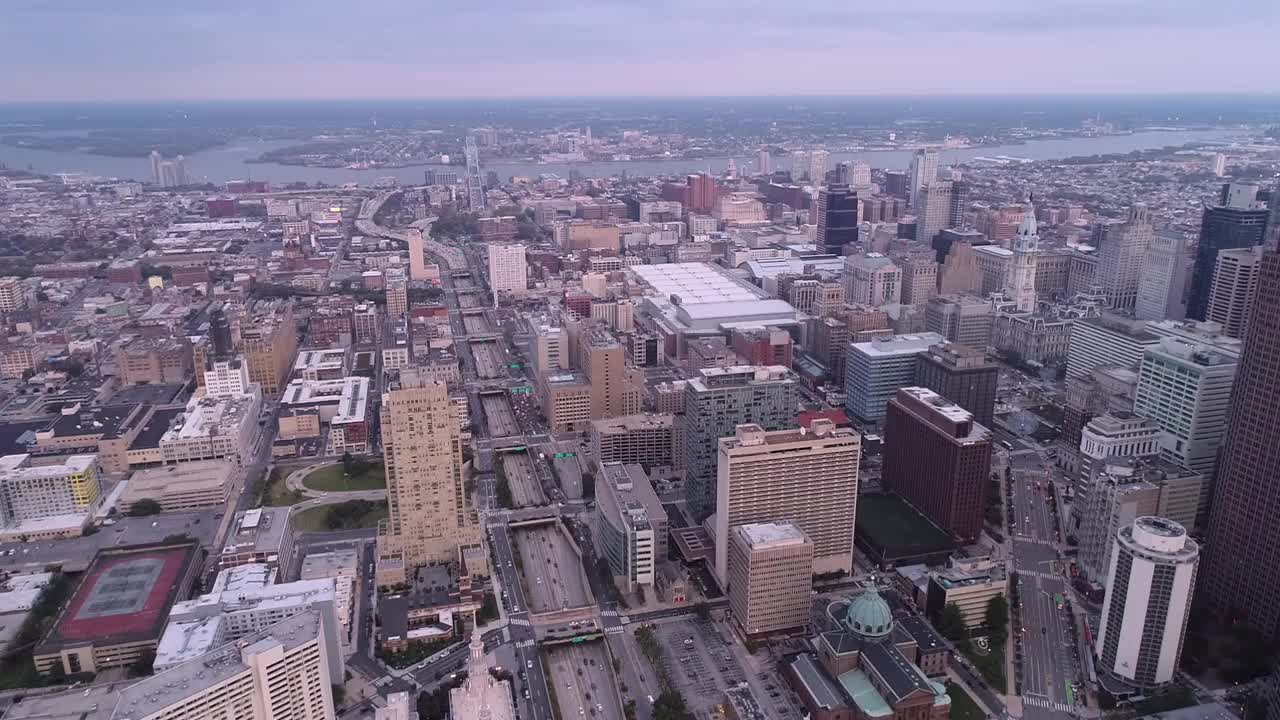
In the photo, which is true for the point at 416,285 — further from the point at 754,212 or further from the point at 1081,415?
the point at 1081,415

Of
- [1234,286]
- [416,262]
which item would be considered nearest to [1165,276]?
[1234,286]

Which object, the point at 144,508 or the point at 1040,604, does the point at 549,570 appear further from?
the point at 144,508

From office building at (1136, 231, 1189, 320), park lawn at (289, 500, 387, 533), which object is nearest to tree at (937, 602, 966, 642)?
park lawn at (289, 500, 387, 533)

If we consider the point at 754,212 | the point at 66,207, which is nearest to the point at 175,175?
the point at 66,207

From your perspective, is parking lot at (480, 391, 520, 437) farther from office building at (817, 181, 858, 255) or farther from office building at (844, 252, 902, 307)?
office building at (817, 181, 858, 255)

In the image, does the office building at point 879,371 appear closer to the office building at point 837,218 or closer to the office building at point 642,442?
the office building at point 642,442

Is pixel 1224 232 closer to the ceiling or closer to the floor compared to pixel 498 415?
closer to the ceiling
